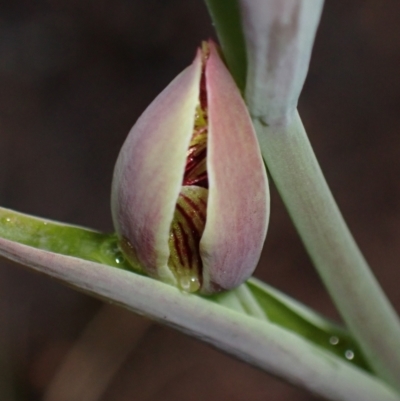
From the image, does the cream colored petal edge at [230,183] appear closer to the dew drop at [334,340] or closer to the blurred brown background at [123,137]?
the dew drop at [334,340]

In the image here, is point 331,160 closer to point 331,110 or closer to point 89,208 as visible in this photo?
point 331,110

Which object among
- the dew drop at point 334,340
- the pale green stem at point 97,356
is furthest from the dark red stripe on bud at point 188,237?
the pale green stem at point 97,356

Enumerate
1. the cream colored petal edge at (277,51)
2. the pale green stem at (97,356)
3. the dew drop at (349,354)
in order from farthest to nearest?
the pale green stem at (97,356) → the dew drop at (349,354) → the cream colored petal edge at (277,51)

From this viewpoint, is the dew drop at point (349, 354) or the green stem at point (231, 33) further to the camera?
the dew drop at point (349, 354)

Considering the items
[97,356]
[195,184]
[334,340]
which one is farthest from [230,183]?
[97,356]

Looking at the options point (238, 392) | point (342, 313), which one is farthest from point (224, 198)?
point (238, 392)

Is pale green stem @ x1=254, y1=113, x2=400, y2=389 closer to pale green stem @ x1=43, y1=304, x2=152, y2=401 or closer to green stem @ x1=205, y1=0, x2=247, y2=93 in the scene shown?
green stem @ x1=205, y1=0, x2=247, y2=93

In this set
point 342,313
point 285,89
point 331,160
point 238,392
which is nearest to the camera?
point 285,89
